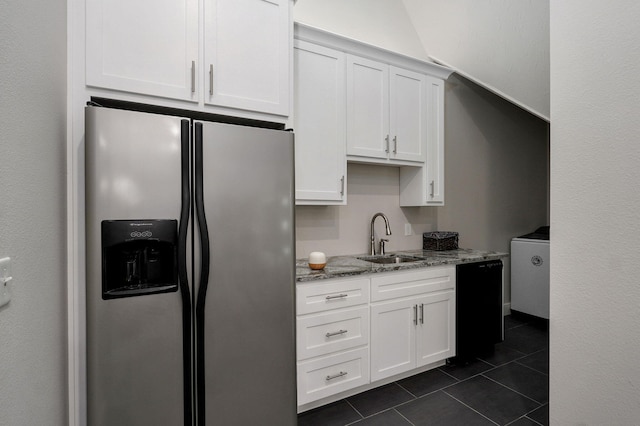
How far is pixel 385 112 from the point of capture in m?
2.59

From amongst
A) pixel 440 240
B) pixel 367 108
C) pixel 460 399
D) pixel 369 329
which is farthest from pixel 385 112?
pixel 460 399

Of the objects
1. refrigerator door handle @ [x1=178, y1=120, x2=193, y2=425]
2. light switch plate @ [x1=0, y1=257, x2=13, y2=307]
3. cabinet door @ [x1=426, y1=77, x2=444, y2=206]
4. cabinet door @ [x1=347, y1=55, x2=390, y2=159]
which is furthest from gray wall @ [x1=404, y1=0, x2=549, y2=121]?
light switch plate @ [x1=0, y1=257, x2=13, y2=307]

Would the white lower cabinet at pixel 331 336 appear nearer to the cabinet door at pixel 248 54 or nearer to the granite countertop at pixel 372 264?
the granite countertop at pixel 372 264

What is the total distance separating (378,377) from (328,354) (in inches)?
18.6

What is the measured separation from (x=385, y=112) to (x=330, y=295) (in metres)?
1.53

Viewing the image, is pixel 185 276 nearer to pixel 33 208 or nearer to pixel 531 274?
pixel 33 208

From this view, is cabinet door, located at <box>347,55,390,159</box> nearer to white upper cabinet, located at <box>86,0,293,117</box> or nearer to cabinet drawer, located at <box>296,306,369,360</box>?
white upper cabinet, located at <box>86,0,293,117</box>

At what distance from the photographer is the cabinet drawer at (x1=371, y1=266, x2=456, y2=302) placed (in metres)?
2.22

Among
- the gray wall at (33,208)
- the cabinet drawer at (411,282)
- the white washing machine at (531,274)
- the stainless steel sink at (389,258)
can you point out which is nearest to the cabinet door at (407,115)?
the stainless steel sink at (389,258)

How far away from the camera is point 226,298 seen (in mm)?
1471

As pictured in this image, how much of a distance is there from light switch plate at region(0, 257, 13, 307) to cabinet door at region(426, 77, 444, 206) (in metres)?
2.72

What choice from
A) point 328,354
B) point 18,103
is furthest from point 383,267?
point 18,103

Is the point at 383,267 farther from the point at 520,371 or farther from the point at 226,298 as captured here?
the point at 520,371

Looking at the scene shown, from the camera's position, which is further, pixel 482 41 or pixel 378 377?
pixel 482 41
